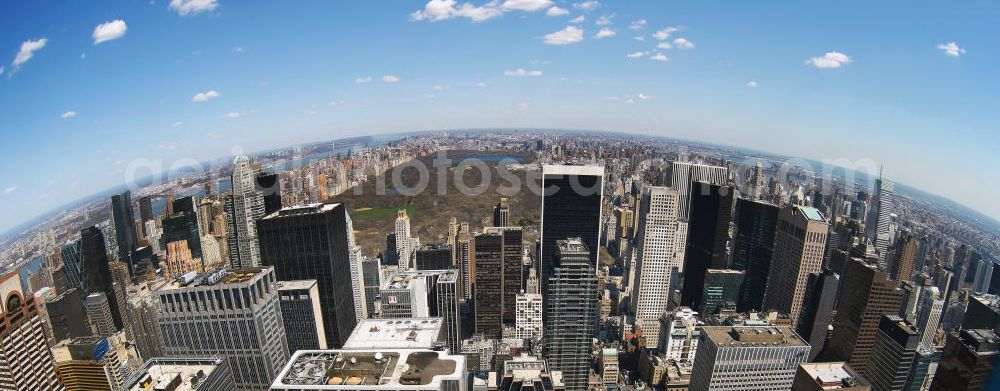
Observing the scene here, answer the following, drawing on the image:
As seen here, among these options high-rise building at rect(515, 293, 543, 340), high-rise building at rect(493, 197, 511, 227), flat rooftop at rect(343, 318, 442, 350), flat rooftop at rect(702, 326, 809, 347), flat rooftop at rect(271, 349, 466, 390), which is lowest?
high-rise building at rect(515, 293, 543, 340)

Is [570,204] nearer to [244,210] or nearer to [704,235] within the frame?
[704,235]

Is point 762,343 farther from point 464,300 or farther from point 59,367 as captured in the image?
point 59,367

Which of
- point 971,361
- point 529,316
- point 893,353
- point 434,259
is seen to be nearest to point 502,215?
point 434,259

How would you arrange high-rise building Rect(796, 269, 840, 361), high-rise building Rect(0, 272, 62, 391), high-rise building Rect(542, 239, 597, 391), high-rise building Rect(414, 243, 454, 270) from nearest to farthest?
high-rise building Rect(0, 272, 62, 391), high-rise building Rect(542, 239, 597, 391), high-rise building Rect(796, 269, 840, 361), high-rise building Rect(414, 243, 454, 270)

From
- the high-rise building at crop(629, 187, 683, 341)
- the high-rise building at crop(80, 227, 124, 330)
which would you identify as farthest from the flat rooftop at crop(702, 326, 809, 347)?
the high-rise building at crop(80, 227, 124, 330)

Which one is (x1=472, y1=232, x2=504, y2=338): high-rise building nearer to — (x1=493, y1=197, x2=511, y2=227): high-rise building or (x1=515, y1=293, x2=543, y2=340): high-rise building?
(x1=515, y1=293, x2=543, y2=340): high-rise building

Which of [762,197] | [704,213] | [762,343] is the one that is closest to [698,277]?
[704,213]
